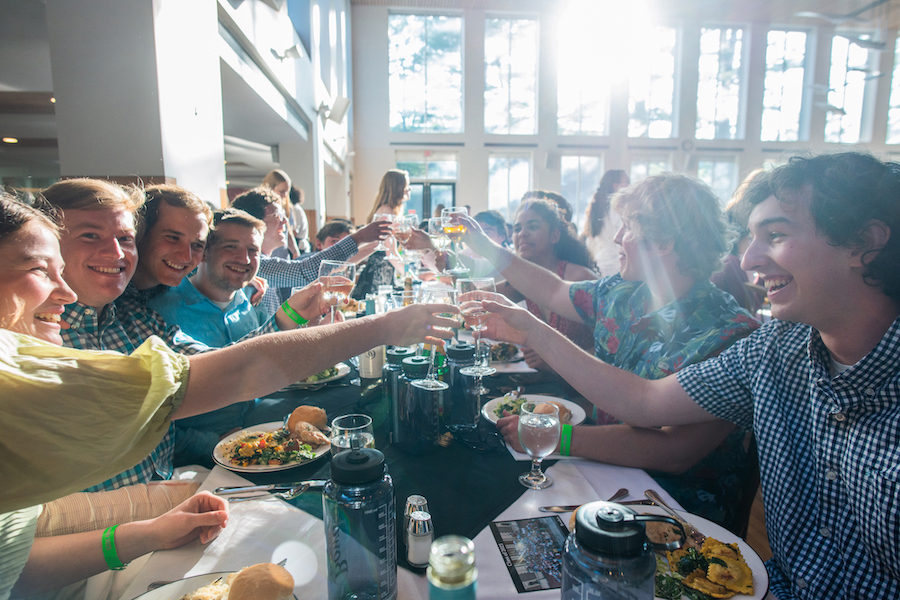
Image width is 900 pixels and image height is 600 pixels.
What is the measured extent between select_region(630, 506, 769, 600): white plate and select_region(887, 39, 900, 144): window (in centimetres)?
1890

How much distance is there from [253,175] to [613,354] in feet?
44.1

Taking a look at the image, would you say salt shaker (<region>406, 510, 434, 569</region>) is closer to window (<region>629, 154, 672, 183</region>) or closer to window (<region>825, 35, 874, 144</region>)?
window (<region>629, 154, 672, 183</region>)

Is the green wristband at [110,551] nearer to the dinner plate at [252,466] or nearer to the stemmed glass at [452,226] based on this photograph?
the dinner plate at [252,466]

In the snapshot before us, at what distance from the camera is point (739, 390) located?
1.24m

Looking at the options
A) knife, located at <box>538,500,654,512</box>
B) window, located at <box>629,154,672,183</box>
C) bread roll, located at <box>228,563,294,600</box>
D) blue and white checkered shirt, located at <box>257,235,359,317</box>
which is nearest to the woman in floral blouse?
knife, located at <box>538,500,654,512</box>

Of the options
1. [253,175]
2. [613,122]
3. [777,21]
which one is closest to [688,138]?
[613,122]

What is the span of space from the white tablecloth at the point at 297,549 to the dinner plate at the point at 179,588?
4.2 inches

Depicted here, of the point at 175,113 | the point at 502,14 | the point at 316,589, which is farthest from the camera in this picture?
the point at 502,14

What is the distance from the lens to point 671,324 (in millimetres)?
1586

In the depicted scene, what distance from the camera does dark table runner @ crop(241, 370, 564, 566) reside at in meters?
1.02

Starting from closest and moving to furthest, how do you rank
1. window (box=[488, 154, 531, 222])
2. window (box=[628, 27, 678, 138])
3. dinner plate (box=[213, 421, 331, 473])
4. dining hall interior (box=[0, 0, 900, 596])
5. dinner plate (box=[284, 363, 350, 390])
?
1. dinner plate (box=[213, 421, 331, 473])
2. dinner plate (box=[284, 363, 350, 390])
3. dining hall interior (box=[0, 0, 900, 596])
4. window (box=[488, 154, 531, 222])
5. window (box=[628, 27, 678, 138])

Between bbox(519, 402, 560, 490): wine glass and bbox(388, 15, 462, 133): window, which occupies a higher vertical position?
bbox(388, 15, 462, 133): window

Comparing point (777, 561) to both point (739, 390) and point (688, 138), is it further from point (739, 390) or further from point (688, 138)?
point (688, 138)

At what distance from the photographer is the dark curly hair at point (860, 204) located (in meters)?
0.96
